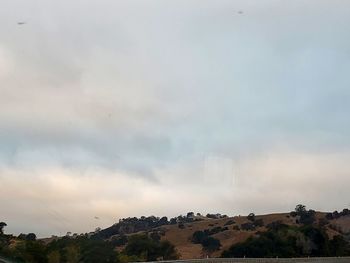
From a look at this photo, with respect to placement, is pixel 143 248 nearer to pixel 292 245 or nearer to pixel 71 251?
pixel 71 251

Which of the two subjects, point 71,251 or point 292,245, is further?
point 292,245

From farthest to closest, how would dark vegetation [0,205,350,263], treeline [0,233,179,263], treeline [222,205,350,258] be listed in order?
treeline [222,205,350,258]
dark vegetation [0,205,350,263]
treeline [0,233,179,263]

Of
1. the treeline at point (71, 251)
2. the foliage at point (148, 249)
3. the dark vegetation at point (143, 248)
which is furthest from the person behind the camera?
the foliage at point (148, 249)

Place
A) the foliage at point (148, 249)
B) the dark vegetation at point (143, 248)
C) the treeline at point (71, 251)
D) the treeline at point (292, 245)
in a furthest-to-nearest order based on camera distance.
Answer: the foliage at point (148, 249) < the treeline at point (292, 245) < the dark vegetation at point (143, 248) < the treeline at point (71, 251)

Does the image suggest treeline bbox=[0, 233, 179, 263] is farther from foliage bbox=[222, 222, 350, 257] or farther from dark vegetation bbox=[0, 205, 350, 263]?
foliage bbox=[222, 222, 350, 257]

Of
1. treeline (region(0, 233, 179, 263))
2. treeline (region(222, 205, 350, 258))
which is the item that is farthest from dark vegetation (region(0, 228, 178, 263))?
treeline (region(222, 205, 350, 258))

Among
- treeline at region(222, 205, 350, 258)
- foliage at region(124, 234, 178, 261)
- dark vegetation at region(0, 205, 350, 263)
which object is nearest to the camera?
dark vegetation at region(0, 205, 350, 263)

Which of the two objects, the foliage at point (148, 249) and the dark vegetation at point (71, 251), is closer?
the dark vegetation at point (71, 251)

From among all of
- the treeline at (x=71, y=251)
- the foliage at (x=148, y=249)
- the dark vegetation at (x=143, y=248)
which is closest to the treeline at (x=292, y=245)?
the dark vegetation at (x=143, y=248)

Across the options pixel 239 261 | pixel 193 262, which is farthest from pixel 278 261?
pixel 193 262

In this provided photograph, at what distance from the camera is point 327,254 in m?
175

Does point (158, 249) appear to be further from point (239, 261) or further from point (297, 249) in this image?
point (239, 261)

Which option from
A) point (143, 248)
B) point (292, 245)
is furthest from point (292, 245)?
point (143, 248)

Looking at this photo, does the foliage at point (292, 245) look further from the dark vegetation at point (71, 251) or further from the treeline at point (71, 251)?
the dark vegetation at point (71, 251)
